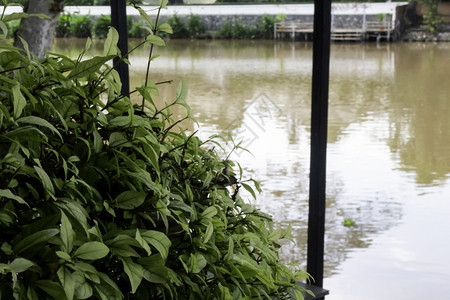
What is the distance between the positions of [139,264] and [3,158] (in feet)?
0.33

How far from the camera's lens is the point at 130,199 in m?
0.41

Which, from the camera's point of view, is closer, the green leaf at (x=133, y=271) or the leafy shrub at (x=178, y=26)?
the green leaf at (x=133, y=271)

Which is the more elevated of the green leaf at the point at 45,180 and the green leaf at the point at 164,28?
the green leaf at the point at 164,28

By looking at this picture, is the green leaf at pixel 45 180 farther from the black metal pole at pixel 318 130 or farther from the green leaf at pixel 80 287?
the black metal pole at pixel 318 130

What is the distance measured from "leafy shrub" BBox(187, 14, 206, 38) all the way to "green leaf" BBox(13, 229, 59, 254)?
12088 mm

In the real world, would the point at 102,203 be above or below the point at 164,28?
below

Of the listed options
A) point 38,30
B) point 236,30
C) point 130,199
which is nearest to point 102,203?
point 130,199

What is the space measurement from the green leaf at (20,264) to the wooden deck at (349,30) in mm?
11700

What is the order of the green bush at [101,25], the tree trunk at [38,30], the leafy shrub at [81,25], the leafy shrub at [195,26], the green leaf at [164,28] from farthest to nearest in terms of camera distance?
the leafy shrub at [195,26] → the leafy shrub at [81,25] → the green bush at [101,25] → the tree trunk at [38,30] → the green leaf at [164,28]

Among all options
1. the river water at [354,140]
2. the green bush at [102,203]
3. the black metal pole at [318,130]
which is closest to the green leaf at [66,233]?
the green bush at [102,203]

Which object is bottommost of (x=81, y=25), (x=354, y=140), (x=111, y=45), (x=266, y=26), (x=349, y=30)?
(x=354, y=140)

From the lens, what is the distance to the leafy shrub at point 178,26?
12102mm

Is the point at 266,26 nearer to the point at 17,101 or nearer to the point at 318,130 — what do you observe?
the point at 318,130

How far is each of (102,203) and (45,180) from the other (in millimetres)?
54
